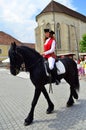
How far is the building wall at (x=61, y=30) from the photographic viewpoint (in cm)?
5938

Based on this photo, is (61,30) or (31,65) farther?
(61,30)

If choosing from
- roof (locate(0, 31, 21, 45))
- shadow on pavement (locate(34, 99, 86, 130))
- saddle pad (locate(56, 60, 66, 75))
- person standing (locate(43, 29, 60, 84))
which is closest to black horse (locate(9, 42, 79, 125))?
person standing (locate(43, 29, 60, 84))

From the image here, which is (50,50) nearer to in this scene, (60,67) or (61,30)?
(60,67)

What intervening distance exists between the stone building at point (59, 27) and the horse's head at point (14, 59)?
170 feet

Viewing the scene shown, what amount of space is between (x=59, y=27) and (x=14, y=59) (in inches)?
2177

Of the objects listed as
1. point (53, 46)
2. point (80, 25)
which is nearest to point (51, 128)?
point (53, 46)

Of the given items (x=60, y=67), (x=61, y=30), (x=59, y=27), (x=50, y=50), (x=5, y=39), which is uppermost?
(x=50, y=50)

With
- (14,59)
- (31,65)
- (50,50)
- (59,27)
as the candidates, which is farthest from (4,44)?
(14,59)

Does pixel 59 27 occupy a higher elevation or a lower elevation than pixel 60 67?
higher

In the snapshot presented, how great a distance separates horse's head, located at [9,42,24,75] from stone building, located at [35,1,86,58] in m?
51.7

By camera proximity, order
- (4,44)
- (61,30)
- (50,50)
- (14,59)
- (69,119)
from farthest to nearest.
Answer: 1. (4,44)
2. (61,30)
3. (50,50)
4. (14,59)
5. (69,119)

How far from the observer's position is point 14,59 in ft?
21.3

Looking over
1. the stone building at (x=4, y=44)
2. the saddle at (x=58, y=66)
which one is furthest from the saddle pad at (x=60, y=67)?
the stone building at (x=4, y=44)

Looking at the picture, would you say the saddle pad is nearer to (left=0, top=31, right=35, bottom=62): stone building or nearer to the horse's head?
the horse's head
